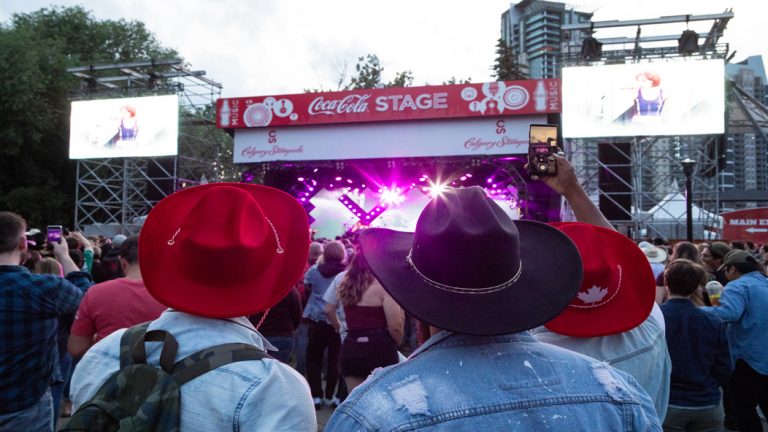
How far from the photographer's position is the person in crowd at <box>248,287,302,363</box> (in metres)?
5.34

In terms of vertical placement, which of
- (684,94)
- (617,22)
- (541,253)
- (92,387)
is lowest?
(92,387)

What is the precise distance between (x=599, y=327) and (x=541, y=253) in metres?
1.00

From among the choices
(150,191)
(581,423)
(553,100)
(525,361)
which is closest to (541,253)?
(525,361)

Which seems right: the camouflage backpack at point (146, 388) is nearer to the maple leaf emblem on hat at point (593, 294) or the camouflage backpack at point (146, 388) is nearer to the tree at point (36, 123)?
the maple leaf emblem on hat at point (593, 294)

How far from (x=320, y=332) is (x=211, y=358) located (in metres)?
4.98

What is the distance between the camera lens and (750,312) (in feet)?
15.2

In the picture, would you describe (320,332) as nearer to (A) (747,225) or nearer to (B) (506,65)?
(A) (747,225)

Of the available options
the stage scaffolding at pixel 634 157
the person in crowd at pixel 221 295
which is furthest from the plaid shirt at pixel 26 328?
the stage scaffolding at pixel 634 157

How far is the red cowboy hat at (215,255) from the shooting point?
5.30 feet

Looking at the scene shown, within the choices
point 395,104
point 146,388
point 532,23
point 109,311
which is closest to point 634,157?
point 395,104

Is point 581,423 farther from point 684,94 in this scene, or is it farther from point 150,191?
point 150,191

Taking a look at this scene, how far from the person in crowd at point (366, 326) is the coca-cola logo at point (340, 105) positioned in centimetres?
1413

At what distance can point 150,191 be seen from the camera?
76.8 feet

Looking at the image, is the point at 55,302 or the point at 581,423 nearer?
the point at 581,423
